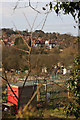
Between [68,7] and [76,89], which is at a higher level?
[68,7]

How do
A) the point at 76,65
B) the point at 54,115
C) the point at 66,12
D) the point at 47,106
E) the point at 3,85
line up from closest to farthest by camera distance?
1. the point at 66,12
2. the point at 76,65
3. the point at 54,115
4. the point at 47,106
5. the point at 3,85

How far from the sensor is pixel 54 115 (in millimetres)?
5613

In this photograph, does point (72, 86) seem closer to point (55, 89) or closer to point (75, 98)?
point (75, 98)

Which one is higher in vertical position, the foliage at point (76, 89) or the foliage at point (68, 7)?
the foliage at point (68, 7)

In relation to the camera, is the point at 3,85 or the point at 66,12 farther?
the point at 3,85

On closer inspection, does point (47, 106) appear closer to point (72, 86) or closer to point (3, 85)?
point (3, 85)

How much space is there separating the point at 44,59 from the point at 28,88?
12.2ft

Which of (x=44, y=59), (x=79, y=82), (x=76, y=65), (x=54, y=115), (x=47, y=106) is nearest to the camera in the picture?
(x=79, y=82)

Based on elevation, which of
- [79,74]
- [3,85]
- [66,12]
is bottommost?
[3,85]

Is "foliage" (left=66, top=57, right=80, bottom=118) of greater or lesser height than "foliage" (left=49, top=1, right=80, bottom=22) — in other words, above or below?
below

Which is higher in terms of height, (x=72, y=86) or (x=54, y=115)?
(x=72, y=86)

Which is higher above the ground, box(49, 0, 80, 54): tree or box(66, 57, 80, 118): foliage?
box(49, 0, 80, 54): tree

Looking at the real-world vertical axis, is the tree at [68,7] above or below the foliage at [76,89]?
above

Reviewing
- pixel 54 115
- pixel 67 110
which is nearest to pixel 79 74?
pixel 67 110
